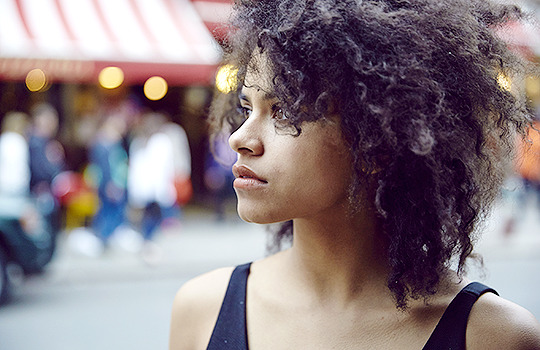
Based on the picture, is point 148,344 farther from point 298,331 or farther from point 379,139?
point 379,139

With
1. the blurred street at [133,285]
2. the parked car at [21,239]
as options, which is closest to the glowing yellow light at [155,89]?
the blurred street at [133,285]

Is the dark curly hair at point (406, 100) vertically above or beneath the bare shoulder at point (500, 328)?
above

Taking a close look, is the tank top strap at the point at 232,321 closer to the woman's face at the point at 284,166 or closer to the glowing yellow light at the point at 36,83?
the woman's face at the point at 284,166

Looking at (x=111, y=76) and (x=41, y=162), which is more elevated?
(x=41, y=162)

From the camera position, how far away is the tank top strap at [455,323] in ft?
4.59

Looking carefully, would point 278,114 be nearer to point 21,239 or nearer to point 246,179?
point 246,179

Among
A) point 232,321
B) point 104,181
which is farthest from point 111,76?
point 232,321

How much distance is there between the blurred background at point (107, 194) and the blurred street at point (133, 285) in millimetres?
24

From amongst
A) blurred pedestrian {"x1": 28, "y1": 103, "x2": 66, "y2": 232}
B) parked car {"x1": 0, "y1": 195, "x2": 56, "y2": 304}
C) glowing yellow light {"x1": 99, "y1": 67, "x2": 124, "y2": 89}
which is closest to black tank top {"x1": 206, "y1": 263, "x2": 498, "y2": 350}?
parked car {"x1": 0, "y1": 195, "x2": 56, "y2": 304}

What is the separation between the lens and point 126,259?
8844 mm

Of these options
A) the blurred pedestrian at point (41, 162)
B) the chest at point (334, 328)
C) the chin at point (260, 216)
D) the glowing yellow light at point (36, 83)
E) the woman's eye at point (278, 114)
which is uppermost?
the woman's eye at point (278, 114)

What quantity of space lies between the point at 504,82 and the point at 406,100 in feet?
1.19

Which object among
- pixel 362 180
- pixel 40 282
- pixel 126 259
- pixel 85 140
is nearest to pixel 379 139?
pixel 362 180

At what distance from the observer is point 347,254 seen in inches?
62.0
